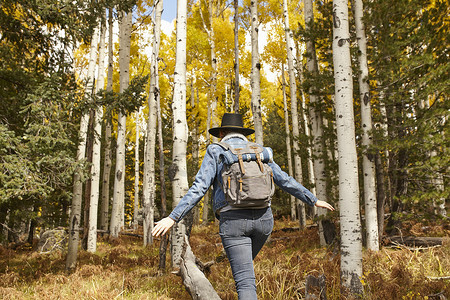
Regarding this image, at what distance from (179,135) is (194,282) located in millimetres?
3474

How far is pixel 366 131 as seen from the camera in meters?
7.44

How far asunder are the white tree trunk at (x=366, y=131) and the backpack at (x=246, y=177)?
5.27 meters

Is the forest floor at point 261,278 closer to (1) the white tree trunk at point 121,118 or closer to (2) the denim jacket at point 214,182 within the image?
(2) the denim jacket at point 214,182

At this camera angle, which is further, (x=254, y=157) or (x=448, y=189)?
(x=448, y=189)

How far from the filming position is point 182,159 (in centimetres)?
655

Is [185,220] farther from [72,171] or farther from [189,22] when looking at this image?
[189,22]

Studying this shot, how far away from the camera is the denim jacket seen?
9.00ft

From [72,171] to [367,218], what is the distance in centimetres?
646

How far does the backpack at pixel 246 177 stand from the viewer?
109 inches

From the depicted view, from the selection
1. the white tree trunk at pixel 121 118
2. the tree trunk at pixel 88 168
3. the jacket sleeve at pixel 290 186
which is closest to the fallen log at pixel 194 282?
the jacket sleeve at pixel 290 186

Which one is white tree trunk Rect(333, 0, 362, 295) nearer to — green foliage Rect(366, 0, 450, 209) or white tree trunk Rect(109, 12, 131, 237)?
green foliage Rect(366, 0, 450, 209)

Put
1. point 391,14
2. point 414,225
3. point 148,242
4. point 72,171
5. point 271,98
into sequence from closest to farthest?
point 72,171 → point 391,14 → point 414,225 → point 148,242 → point 271,98

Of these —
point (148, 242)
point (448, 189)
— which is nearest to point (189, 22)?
point (148, 242)

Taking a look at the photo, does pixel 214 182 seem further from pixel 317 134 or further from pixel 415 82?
pixel 317 134
